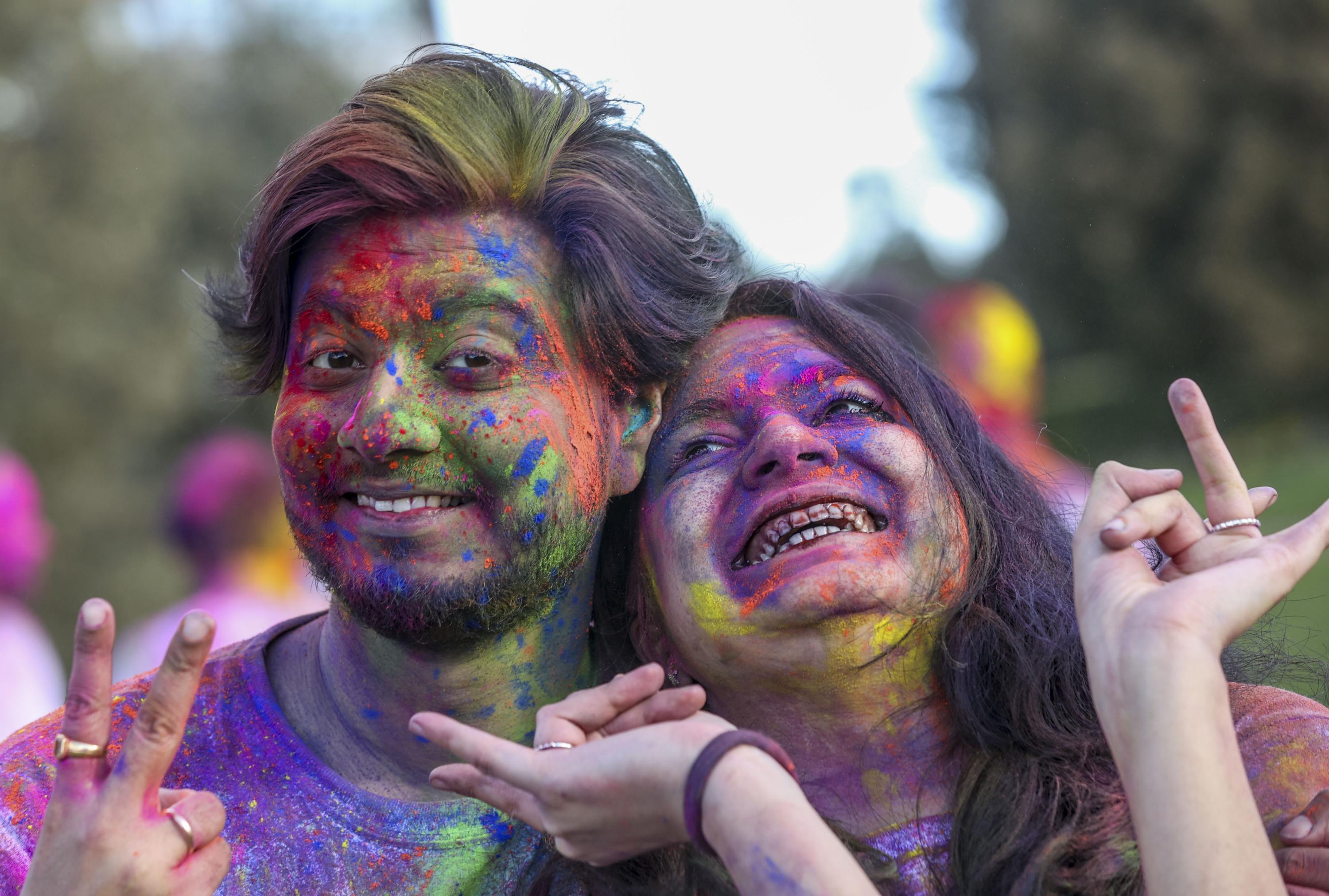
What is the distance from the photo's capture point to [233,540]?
16.6ft

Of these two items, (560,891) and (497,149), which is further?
(497,149)

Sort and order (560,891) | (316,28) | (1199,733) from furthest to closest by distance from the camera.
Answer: (316,28)
(560,891)
(1199,733)

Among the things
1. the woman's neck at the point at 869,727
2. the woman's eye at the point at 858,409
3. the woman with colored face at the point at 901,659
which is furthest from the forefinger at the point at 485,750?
the woman's eye at the point at 858,409

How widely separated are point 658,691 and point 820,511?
58cm

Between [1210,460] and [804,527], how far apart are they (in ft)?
2.51

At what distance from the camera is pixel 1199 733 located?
6.14 ft

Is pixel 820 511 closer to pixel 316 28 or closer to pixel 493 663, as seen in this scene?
pixel 493 663

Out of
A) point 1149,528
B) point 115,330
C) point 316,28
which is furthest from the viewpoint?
point 316,28

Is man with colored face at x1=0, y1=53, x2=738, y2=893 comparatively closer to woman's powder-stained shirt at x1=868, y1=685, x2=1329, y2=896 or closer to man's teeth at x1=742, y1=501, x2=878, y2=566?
man's teeth at x1=742, y1=501, x2=878, y2=566

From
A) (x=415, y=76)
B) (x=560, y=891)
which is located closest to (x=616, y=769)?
(x=560, y=891)

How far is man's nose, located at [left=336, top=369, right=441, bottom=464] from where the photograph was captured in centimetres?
240

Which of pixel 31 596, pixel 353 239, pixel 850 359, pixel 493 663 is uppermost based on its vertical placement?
pixel 353 239

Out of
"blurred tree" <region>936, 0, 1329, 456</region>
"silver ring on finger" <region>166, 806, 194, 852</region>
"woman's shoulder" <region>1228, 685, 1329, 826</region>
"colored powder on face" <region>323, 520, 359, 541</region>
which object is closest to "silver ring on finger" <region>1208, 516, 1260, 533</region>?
"woman's shoulder" <region>1228, 685, 1329, 826</region>

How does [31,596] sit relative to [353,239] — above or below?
below
